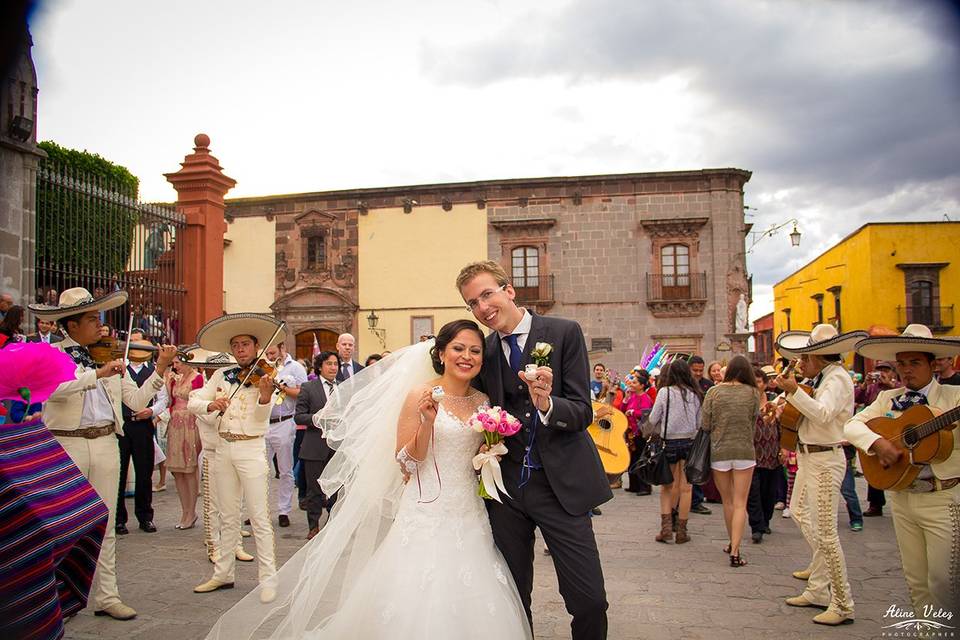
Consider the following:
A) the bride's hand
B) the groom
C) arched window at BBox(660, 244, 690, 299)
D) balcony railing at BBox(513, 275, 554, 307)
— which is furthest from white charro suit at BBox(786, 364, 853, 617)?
arched window at BBox(660, 244, 690, 299)

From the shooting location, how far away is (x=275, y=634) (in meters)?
4.14

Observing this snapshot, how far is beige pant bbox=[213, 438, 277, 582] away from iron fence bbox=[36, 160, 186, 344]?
4.69 metres

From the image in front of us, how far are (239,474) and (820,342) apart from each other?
15.9 ft

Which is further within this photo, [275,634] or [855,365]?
[855,365]

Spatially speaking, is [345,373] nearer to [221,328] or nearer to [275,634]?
[221,328]

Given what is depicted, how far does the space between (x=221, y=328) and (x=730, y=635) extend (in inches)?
179

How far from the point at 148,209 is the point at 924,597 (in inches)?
440

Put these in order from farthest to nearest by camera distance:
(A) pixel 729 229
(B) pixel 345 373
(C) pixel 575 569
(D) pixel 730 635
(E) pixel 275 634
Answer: (A) pixel 729 229, (B) pixel 345 373, (D) pixel 730 635, (E) pixel 275 634, (C) pixel 575 569

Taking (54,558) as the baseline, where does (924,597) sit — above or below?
below

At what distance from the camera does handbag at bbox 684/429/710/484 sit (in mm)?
7250

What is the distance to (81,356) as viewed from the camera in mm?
5391

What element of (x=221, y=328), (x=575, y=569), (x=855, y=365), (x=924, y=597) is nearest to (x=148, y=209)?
(x=221, y=328)

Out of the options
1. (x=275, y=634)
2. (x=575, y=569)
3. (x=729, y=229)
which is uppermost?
(x=729, y=229)

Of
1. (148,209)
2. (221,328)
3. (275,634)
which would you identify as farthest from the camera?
(148,209)
